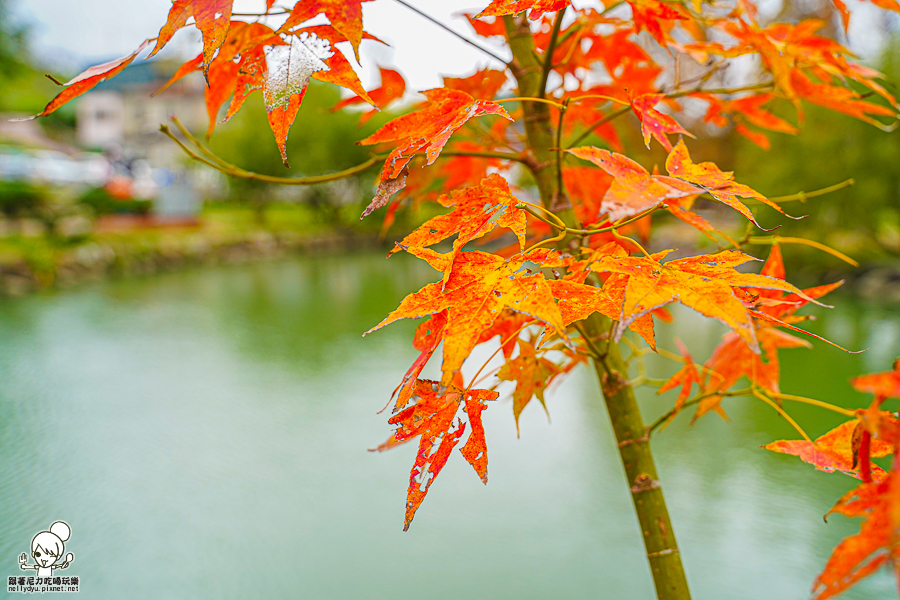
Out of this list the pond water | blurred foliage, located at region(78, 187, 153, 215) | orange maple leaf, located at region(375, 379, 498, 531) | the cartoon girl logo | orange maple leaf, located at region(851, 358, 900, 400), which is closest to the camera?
orange maple leaf, located at region(851, 358, 900, 400)

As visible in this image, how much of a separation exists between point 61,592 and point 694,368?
44.5 inches

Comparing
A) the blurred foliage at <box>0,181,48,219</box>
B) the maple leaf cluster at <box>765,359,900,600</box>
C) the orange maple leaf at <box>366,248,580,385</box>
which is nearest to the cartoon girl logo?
the orange maple leaf at <box>366,248,580,385</box>

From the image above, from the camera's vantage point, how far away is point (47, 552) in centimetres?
102

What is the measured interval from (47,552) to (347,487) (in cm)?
61

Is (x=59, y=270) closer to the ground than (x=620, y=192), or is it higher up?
closer to the ground

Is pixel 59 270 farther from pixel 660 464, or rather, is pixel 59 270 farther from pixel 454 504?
pixel 660 464

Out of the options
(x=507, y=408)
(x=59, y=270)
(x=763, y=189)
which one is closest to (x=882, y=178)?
(x=763, y=189)

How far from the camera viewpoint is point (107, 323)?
120 inches

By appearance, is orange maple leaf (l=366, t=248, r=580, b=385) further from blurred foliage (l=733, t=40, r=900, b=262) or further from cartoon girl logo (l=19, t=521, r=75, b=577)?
blurred foliage (l=733, t=40, r=900, b=262)

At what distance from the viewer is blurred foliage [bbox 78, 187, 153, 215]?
5.50 m

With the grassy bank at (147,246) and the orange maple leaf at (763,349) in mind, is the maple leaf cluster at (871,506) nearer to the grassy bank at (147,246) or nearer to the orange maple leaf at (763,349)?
the orange maple leaf at (763,349)

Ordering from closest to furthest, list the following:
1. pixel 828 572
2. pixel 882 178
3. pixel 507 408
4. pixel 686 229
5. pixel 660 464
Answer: pixel 828 572
pixel 660 464
pixel 507 408
pixel 882 178
pixel 686 229

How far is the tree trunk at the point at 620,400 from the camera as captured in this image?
1.35 feet

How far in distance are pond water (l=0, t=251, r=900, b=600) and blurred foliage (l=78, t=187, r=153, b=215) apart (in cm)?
344
